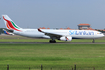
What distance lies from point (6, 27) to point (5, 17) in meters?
2.98

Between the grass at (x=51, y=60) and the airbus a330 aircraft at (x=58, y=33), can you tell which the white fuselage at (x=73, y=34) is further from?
the grass at (x=51, y=60)

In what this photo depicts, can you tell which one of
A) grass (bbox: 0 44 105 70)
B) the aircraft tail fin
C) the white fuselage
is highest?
the aircraft tail fin

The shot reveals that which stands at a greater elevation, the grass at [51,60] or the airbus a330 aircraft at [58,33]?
the airbus a330 aircraft at [58,33]

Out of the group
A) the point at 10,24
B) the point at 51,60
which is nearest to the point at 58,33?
the point at 10,24

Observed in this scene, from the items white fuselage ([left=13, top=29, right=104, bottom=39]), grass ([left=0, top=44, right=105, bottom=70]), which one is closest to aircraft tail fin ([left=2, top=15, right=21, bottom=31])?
white fuselage ([left=13, top=29, right=104, bottom=39])

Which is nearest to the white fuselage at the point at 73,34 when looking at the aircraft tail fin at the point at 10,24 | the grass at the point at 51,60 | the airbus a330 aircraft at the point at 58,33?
the airbus a330 aircraft at the point at 58,33

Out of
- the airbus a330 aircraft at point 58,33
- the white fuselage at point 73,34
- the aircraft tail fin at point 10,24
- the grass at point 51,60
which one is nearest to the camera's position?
the grass at point 51,60

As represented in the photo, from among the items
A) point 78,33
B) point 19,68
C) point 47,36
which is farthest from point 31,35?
point 19,68

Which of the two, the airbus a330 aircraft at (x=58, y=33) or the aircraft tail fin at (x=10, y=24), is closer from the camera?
the airbus a330 aircraft at (x=58, y=33)

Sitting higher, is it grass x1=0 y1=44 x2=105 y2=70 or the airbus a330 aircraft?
the airbus a330 aircraft

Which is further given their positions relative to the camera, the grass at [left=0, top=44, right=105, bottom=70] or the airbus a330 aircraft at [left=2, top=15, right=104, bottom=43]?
the airbus a330 aircraft at [left=2, top=15, right=104, bottom=43]

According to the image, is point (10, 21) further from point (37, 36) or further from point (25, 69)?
point (25, 69)

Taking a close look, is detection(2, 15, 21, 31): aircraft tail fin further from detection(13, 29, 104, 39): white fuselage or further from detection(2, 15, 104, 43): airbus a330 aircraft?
detection(13, 29, 104, 39): white fuselage

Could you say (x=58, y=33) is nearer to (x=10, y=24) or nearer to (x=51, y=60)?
(x=10, y=24)
